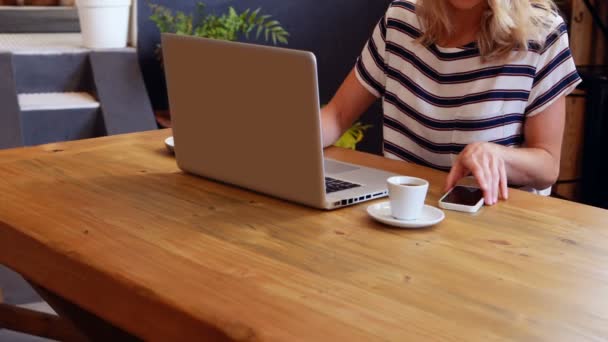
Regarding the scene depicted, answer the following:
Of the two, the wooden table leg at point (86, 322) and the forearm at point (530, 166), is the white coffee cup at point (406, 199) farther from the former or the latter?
the wooden table leg at point (86, 322)

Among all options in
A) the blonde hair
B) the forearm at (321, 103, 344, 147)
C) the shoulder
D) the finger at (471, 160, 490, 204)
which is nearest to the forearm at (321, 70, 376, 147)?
the forearm at (321, 103, 344, 147)

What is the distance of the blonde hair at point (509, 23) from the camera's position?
70.9 inches

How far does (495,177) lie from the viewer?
59.0 inches

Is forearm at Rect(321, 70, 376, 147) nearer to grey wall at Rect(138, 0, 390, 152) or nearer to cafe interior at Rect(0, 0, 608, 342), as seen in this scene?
cafe interior at Rect(0, 0, 608, 342)

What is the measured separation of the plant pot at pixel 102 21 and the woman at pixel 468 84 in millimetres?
1565

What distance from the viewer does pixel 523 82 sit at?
6.00 ft

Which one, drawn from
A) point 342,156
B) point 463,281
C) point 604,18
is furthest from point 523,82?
point 604,18

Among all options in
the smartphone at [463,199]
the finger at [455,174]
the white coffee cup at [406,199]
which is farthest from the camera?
the finger at [455,174]

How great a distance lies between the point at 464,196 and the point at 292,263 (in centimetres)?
43

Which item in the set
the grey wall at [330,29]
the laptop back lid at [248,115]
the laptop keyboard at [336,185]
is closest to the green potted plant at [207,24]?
the grey wall at [330,29]

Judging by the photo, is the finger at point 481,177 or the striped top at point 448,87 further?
the striped top at point 448,87

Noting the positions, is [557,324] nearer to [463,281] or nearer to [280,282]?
[463,281]

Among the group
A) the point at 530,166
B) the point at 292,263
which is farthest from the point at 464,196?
the point at 292,263

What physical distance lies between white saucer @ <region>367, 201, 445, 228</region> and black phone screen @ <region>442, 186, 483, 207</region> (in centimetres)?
7
